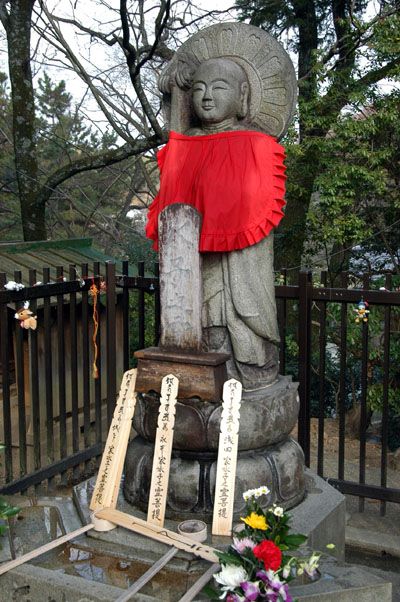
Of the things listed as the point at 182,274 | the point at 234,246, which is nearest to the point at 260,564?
the point at 182,274

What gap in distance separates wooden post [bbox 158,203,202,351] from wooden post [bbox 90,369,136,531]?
41 centimetres

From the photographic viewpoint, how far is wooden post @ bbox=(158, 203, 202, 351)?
11.6 feet

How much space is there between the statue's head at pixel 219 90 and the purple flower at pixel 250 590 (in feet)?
8.63

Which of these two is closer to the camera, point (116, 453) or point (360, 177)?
point (116, 453)

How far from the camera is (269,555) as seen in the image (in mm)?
2525

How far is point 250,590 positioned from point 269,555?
0.16 m

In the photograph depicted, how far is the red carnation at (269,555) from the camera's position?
8.27 feet

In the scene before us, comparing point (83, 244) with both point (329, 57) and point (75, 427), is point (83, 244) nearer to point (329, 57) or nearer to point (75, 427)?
point (75, 427)

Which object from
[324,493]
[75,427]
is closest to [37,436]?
[75,427]

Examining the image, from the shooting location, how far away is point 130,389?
3732mm

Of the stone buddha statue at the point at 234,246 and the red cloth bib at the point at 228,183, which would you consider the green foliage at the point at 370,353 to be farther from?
the red cloth bib at the point at 228,183

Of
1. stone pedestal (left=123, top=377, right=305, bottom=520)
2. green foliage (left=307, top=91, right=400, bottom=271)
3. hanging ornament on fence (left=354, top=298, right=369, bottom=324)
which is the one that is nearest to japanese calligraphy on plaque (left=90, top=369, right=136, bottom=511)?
stone pedestal (left=123, top=377, right=305, bottom=520)

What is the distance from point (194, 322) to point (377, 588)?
169 cm

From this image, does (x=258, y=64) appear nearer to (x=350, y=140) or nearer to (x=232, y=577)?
(x=232, y=577)
